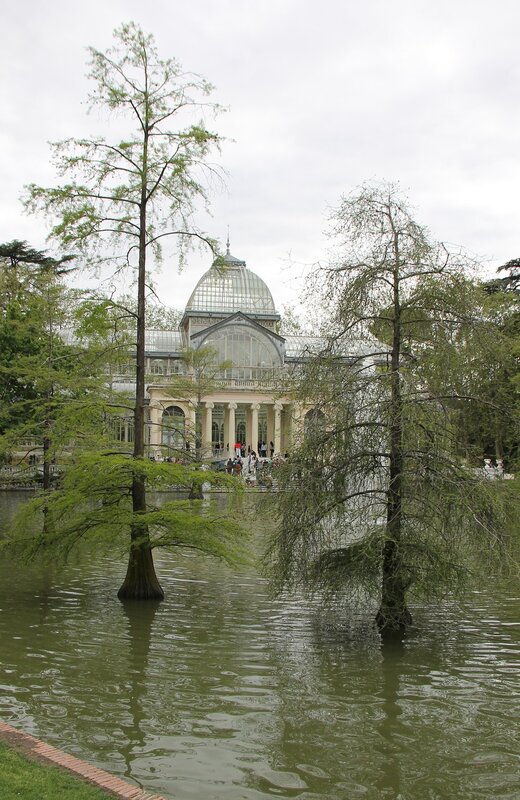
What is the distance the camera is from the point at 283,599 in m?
14.9

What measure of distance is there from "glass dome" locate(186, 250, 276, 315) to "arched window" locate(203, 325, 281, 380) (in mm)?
3996

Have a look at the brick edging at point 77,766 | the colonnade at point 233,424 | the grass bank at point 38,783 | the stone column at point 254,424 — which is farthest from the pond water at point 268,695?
the stone column at point 254,424

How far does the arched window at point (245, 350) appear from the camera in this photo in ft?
202

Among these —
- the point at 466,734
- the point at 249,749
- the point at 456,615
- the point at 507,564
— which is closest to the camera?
the point at 249,749

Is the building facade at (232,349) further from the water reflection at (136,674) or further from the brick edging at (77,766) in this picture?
the brick edging at (77,766)

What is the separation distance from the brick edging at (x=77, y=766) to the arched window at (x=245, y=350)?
181 feet

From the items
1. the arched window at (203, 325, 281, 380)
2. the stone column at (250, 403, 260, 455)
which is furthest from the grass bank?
the stone column at (250, 403, 260, 455)

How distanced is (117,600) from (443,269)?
29.1 feet

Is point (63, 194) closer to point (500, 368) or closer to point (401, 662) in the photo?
point (500, 368)

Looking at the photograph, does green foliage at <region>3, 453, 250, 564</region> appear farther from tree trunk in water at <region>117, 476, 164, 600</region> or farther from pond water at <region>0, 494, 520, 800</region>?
pond water at <region>0, 494, 520, 800</region>

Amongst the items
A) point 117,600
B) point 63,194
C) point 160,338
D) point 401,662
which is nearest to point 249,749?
point 401,662

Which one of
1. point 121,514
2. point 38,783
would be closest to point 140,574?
point 121,514

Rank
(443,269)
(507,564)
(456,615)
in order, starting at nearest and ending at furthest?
(507,564)
(443,269)
(456,615)

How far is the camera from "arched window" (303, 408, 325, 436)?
36.4 feet
